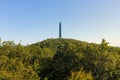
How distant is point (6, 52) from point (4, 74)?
1002 centimetres

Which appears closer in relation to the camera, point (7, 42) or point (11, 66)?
point (11, 66)

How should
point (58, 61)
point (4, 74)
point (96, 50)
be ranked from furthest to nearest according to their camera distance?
point (58, 61), point (96, 50), point (4, 74)

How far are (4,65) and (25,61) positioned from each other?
25.1 feet

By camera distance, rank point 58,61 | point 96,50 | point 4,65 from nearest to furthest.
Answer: point 4,65 → point 96,50 → point 58,61

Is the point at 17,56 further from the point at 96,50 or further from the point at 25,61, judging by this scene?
the point at 96,50

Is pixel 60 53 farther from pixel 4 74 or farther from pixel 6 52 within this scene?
pixel 4 74

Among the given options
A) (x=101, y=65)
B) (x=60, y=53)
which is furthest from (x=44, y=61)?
(x=101, y=65)

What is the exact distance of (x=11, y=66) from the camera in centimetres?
4378

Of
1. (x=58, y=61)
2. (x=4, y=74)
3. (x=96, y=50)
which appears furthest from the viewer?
(x=58, y=61)

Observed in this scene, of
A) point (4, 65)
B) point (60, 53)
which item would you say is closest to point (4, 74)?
point (4, 65)

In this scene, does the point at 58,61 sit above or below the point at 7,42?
below

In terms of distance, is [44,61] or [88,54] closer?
[88,54]

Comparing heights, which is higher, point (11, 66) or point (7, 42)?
point (7, 42)

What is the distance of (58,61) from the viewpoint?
50.8 m
